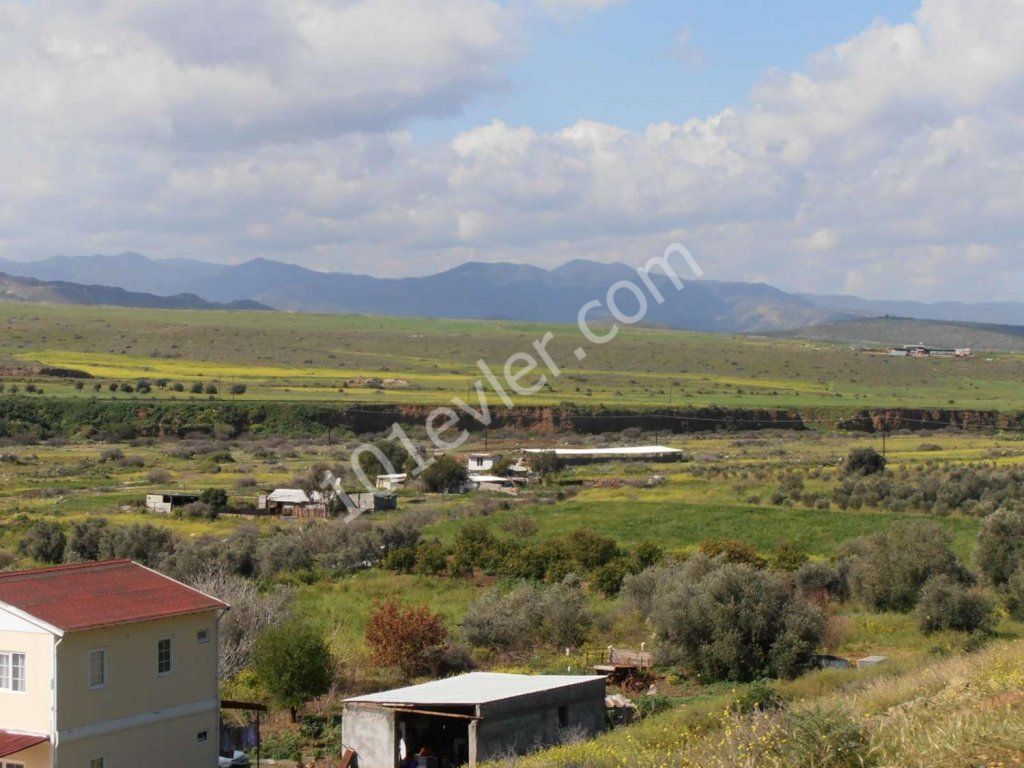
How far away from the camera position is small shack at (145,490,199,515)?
46531 millimetres

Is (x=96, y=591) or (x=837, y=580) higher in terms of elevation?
(x=96, y=591)

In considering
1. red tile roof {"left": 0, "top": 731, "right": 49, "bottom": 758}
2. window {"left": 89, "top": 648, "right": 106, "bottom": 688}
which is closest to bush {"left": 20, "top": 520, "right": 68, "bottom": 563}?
window {"left": 89, "top": 648, "right": 106, "bottom": 688}

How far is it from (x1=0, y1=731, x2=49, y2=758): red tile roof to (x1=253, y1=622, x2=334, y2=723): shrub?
5841 mm

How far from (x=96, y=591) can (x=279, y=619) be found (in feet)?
25.1

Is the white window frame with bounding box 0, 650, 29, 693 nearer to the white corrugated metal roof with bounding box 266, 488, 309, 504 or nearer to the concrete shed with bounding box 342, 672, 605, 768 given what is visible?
the concrete shed with bounding box 342, 672, 605, 768

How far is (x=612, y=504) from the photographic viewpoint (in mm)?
47812

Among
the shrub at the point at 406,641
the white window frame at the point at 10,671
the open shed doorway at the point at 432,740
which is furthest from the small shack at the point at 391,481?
the white window frame at the point at 10,671

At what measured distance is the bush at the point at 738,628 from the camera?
24.7m

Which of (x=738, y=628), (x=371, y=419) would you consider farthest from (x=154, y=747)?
(x=371, y=419)

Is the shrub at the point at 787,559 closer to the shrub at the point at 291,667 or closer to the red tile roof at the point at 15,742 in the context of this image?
the shrub at the point at 291,667

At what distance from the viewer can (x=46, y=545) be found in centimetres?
3569

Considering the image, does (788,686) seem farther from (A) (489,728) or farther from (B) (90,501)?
(B) (90,501)

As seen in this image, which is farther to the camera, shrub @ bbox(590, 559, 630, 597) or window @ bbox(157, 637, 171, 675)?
shrub @ bbox(590, 559, 630, 597)

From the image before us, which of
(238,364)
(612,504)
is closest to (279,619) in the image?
(612,504)
